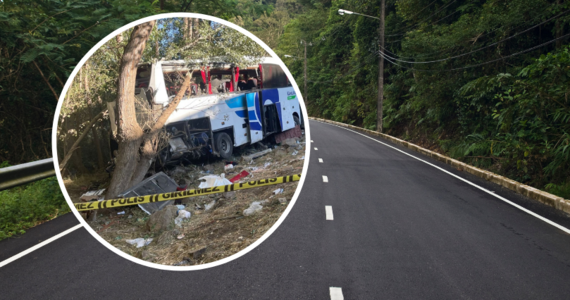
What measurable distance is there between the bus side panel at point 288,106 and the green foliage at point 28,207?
636cm

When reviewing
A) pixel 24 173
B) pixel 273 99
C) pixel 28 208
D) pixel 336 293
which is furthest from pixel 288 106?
pixel 28 208

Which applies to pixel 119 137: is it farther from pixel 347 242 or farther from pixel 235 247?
pixel 347 242

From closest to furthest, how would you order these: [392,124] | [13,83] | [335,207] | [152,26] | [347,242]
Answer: [152,26] < [347,242] < [335,207] < [13,83] < [392,124]

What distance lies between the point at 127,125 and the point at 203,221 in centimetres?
34

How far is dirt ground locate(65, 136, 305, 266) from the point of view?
123cm

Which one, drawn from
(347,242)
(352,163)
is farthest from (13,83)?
(352,163)

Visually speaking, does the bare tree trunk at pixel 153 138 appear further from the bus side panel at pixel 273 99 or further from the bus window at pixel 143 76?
the bus side panel at pixel 273 99

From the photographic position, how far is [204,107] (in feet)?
3.84

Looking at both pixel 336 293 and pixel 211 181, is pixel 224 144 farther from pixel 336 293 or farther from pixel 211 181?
pixel 336 293

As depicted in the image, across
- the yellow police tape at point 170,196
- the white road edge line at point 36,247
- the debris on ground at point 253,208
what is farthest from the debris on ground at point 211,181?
the white road edge line at point 36,247

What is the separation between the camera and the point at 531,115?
44.1ft

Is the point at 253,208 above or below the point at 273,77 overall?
below

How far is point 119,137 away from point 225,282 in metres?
4.14

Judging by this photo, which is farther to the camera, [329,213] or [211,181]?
[329,213]
